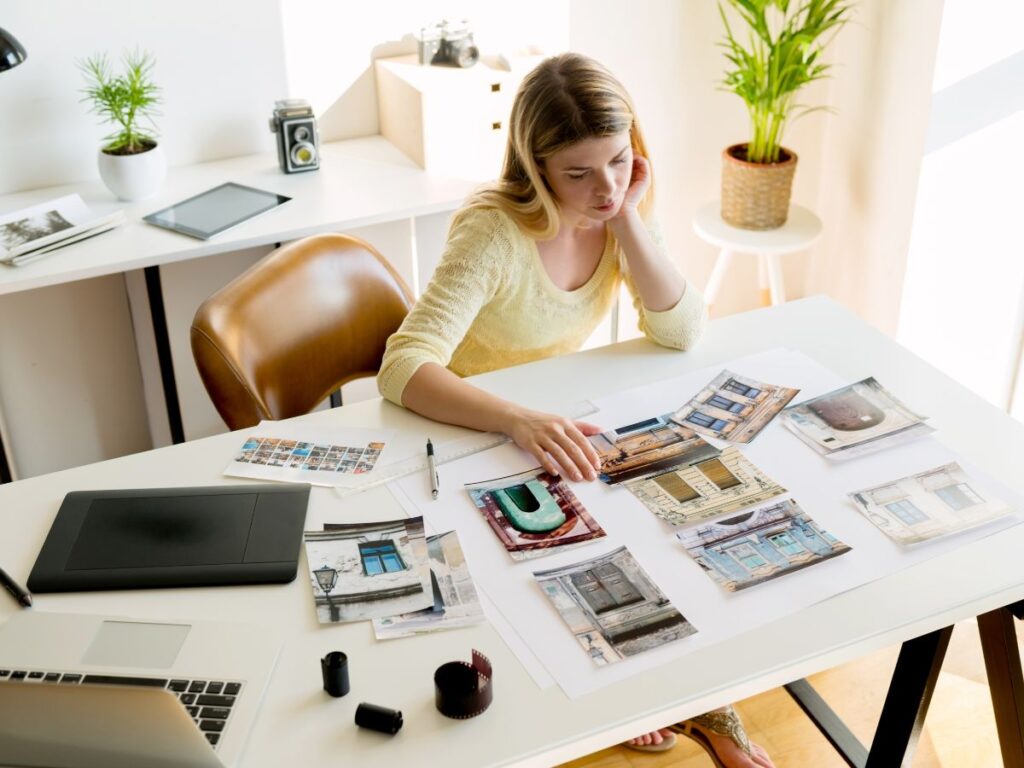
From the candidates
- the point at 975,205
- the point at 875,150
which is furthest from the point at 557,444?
the point at 875,150

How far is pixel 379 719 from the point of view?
3.66ft

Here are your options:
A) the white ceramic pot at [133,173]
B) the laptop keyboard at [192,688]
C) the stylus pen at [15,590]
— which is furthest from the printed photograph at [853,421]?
the white ceramic pot at [133,173]

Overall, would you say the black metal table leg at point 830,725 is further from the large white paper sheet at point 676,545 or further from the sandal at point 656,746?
the large white paper sheet at point 676,545

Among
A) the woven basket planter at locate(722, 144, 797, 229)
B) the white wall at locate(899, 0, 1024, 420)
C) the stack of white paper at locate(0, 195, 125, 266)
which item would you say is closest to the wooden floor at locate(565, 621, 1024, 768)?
the white wall at locate(899, 0, 1024, 420)

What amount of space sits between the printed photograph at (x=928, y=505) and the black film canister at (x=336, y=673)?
0.69m

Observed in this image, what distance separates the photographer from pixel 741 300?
3.55m

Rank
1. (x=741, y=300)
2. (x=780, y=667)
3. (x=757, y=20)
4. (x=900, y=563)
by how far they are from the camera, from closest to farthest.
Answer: (x=780, y=667) → (x=900, y=563) → (x=757, y=20) → (x=741, y=300)

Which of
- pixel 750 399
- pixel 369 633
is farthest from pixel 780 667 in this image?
pixel 750 399

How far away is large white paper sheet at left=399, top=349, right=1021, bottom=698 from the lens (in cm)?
123

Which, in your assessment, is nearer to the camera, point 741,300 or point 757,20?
point 757,20

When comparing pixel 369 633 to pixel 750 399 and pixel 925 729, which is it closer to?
pixel 750 399

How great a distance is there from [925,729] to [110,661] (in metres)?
1.58

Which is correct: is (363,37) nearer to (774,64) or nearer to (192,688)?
(774,64)

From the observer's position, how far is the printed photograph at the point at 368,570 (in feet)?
4.23
